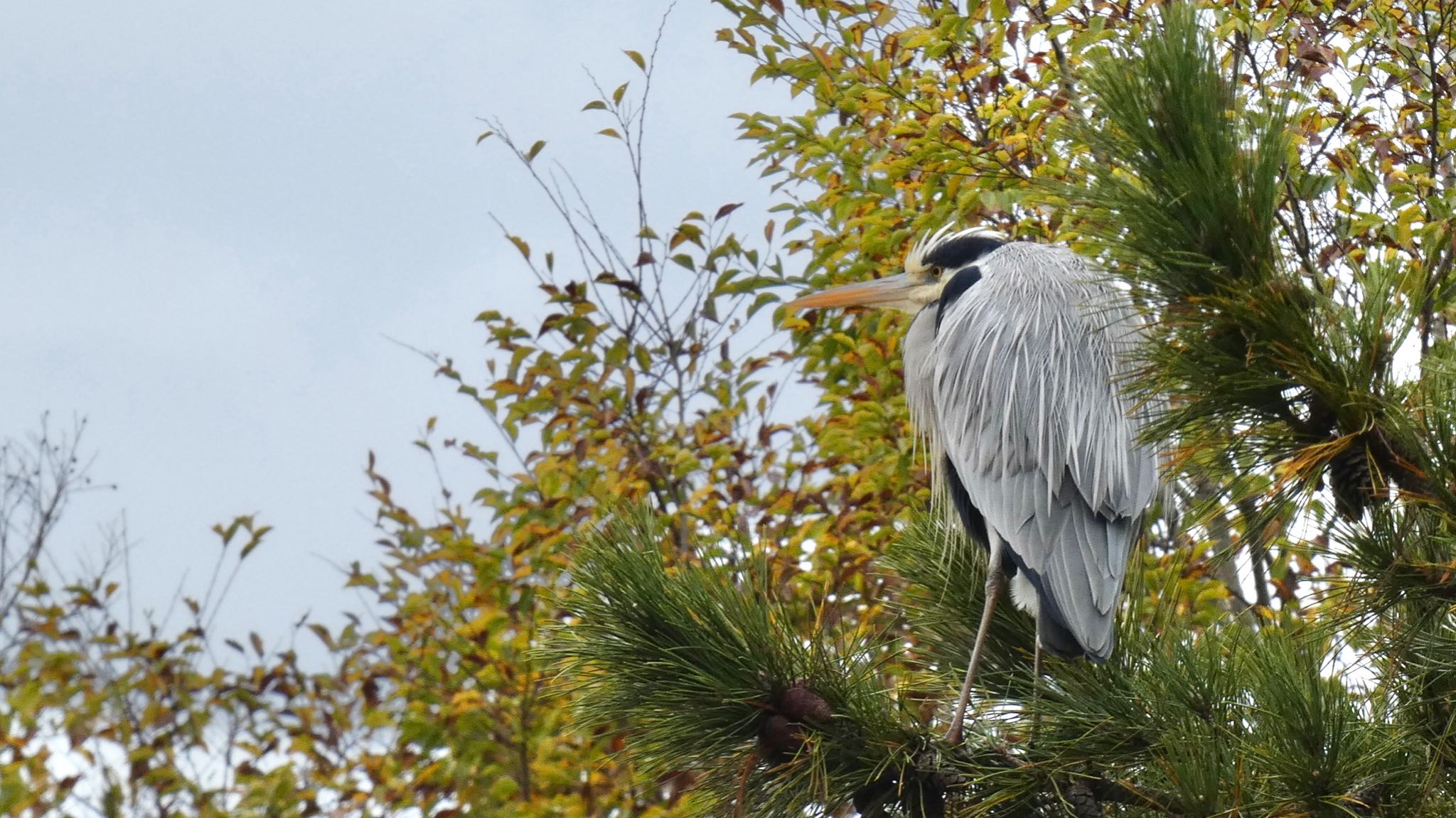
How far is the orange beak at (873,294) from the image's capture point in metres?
3.21

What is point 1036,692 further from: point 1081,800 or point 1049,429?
point 1049,429

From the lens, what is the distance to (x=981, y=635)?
235 centimetres

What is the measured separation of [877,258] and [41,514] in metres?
4.55

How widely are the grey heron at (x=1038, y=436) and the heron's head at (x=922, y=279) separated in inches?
2.5

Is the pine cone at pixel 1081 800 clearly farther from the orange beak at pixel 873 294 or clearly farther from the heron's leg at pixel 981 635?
the orange beak at pixel 873 294

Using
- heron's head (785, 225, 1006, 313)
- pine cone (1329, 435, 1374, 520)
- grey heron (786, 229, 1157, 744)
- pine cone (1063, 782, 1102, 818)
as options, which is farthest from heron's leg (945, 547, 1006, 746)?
heron's head (785, 225, 1006, 313)

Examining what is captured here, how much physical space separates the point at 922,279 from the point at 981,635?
111 cm

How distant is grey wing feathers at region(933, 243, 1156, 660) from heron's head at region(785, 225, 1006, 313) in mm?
185

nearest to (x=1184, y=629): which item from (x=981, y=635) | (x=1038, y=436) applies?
(x=981, y=635)

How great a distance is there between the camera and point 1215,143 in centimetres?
158

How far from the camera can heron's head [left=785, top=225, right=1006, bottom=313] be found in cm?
315

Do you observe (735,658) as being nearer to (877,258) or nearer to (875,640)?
(875,640)

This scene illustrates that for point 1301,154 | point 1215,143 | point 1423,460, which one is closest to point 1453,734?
point 1423,460

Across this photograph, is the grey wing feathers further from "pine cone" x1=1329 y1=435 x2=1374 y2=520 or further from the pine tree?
"pine cone" x1=1329 y1=435 x2=1374 y2=520
